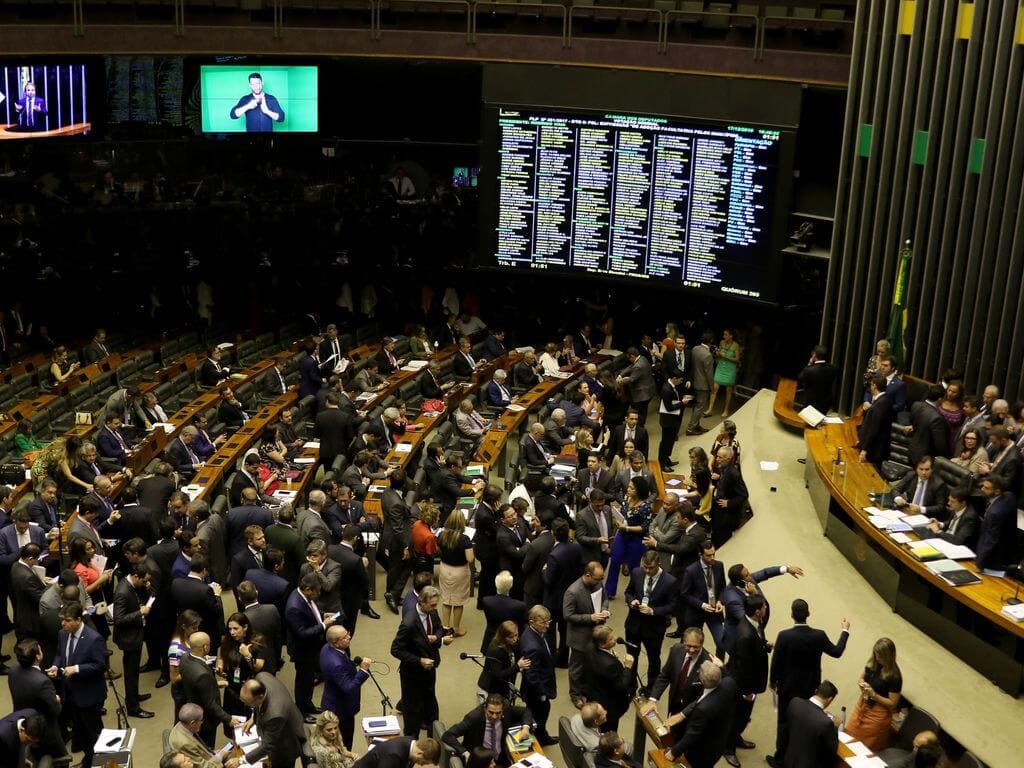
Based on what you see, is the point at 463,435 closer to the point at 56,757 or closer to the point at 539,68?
the point at 539,68

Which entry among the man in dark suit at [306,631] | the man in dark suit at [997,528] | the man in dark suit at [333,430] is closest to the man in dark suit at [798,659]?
the man in dark suit at [997,528]

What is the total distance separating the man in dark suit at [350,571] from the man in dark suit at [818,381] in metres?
5.76

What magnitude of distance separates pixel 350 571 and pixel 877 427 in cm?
503

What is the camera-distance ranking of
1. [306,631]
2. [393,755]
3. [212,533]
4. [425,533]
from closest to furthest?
1. [393,755]
2. [306,631]
3. [212,533]
4. [425,533]

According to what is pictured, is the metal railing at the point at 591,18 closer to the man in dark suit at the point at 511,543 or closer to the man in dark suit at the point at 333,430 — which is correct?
the man in dark suit at the point at 333,430

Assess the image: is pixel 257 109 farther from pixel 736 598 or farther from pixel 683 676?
pixel 683 676

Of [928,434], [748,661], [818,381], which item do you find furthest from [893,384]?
[748,661]

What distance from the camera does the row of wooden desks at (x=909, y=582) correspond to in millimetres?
9305

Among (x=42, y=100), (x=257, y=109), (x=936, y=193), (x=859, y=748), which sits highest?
(x=42, y=100)

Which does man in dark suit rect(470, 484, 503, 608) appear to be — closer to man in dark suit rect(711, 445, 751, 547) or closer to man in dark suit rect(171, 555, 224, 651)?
man in dark suit rect(711, 445, 751, 547)

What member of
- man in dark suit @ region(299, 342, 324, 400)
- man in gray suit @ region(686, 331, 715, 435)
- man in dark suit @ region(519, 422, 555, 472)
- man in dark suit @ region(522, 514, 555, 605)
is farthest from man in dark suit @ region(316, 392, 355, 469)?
man in gray suit @ region(686, 331, 715, 435)

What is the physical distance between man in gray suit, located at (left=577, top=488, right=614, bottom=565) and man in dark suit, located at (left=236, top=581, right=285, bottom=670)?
9.30 feet

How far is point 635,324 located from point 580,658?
10120 millimetres

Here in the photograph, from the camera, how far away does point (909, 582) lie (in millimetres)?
10242
